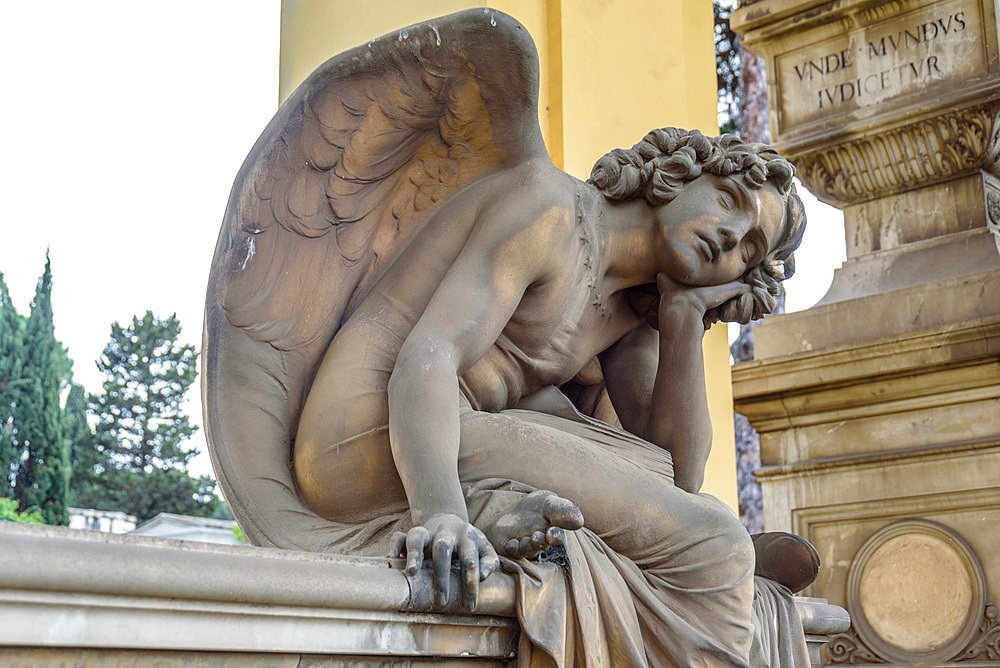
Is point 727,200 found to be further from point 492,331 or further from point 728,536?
point 728,536

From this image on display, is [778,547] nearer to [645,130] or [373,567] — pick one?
[373,567]

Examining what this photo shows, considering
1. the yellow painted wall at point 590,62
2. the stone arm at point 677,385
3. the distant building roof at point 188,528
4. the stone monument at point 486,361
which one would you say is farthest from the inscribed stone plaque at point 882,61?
the distant building roof at point 188,528

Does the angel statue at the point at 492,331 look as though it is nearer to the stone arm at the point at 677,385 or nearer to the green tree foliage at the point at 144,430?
the stone arm at the point at 677,385

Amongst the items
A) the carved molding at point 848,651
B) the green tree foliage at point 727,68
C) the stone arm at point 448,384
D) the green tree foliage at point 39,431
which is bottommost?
the carved molding at point 848,651

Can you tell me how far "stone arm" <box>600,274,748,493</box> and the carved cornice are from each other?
1988 mm

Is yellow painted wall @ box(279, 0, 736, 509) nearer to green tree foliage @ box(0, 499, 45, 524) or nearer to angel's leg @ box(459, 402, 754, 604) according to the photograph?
angel's leg @ box(459, 402, 754, 604)

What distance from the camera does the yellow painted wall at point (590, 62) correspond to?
3885mm

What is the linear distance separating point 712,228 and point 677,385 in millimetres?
368

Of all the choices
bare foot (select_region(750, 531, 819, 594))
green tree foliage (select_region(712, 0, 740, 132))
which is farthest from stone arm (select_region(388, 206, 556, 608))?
green tree foliage (select_region(712, 0, 740, 132))

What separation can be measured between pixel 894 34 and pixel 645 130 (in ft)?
3.47

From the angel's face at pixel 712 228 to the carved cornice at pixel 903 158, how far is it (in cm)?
191

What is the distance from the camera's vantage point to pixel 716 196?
2564mm

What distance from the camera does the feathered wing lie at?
2.28 metres

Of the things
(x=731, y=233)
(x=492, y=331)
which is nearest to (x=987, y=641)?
(x=731, y=233)
